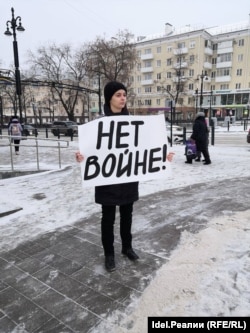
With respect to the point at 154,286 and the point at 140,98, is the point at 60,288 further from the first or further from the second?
the point at 140,98

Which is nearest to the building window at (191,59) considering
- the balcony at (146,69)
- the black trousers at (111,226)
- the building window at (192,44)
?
the building window at (192,44)

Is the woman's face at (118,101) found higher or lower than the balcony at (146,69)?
lower

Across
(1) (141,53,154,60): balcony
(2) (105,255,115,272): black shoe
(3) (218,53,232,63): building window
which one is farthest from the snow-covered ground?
(1) (141,53,154,60): balcony

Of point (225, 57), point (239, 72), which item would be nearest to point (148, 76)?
point (225, 57)

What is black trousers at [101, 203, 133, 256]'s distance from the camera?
9.98 ft

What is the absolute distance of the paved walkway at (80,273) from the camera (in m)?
2.38

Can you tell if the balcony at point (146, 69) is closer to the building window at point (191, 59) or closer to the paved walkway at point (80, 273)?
the building window at point (191, 59)

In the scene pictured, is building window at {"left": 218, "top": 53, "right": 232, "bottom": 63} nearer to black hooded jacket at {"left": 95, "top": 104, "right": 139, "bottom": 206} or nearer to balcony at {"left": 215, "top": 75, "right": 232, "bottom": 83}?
balcony at {"left": 215, "top": 75, "right": 232, "bottom": 83}

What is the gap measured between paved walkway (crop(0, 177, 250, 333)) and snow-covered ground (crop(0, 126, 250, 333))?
0.16 m

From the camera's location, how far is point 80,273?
3037mm

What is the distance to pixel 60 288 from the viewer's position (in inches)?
110

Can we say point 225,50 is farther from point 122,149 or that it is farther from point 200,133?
point 122,149

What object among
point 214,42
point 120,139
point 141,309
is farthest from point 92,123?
point 214,42

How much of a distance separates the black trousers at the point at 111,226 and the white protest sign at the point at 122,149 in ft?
1.03
